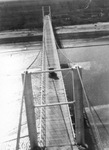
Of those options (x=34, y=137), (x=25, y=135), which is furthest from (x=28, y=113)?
(x=25, y=135)

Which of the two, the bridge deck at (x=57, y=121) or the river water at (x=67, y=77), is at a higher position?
the river water at (x=67, y=77)

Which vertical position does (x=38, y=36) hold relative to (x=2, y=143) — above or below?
above

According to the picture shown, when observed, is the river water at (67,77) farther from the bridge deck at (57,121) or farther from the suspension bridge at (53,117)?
the bridge deck at (57,121)

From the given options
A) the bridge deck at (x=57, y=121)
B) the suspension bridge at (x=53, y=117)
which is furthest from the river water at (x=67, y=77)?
the bridge deck at (x=57, y=121)

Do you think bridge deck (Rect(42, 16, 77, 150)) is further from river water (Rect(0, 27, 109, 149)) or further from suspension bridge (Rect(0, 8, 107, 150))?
river water (Rect(0, 27, 109, 149))

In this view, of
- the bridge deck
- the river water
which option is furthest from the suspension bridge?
the river water

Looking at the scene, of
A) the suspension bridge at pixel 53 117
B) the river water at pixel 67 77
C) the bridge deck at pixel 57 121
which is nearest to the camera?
the suspension bridge at pixel 53 117

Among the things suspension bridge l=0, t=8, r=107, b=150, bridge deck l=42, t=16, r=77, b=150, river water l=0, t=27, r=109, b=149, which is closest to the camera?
suspension bridge l=0, t=8, r=107, b=150

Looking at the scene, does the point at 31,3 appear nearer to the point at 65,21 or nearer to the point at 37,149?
the point at 65,21

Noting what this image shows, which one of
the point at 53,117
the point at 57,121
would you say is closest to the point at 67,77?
the point at 53,117

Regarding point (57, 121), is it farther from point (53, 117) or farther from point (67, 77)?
point (67, 77)

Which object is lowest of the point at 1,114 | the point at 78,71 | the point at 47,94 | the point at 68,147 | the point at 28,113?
the point at 68,147
